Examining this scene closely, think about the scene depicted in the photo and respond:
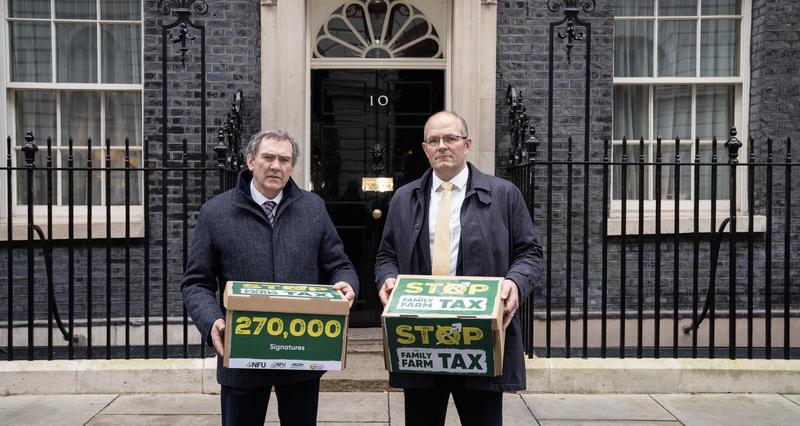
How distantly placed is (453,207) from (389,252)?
14.7 inches

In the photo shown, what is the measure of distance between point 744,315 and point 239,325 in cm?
534

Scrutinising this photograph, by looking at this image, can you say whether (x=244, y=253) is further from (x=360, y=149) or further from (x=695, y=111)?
(x=695, y=111)

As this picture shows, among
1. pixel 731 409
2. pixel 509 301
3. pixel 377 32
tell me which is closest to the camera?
pixel 509 301

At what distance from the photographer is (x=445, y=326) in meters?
2.75

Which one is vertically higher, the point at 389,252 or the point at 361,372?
the point at 389,252

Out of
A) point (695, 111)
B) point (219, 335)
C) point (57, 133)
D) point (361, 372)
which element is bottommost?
point (361, 372)

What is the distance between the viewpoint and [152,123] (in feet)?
21.6

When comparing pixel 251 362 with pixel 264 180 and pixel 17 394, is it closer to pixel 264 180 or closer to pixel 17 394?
pixel 264 180

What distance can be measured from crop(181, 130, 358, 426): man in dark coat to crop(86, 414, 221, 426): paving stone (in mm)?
1967

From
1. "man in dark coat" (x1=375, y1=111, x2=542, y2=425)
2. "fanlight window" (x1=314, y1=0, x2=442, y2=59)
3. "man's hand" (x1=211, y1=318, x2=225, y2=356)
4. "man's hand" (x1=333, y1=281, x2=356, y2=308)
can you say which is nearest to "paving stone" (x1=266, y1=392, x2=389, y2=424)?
"man in dark coat" (x1=375, y1=111, x2=542, y2=425)

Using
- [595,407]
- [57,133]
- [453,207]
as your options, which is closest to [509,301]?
[453,207]

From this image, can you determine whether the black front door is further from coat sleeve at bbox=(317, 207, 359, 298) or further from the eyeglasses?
the eyeglasses

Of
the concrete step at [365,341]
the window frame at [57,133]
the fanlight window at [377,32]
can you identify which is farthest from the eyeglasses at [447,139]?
the window frame at [57,133]

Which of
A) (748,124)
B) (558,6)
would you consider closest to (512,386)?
(558,6)
